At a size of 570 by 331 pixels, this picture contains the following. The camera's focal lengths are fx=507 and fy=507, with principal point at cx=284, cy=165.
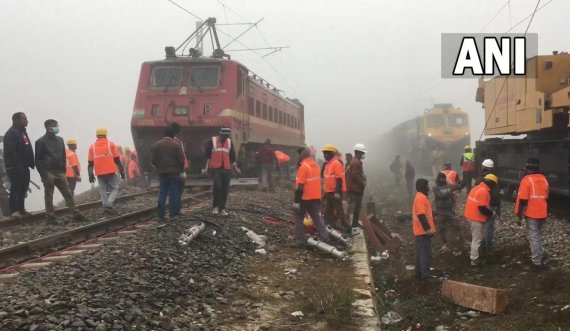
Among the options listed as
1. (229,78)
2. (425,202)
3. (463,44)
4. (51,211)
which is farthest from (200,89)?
(425,202)

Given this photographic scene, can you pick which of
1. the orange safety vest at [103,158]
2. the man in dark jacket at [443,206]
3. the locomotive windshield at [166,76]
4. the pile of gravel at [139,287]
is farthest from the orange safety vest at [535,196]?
the locomotive windshield at [166,76]

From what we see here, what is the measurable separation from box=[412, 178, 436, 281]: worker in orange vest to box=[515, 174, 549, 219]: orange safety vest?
4.16ft

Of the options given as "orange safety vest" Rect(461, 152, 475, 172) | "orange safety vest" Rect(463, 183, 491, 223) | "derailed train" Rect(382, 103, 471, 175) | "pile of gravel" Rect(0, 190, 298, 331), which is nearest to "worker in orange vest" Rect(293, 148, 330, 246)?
"pile of gravel" Rect(0, 190, 298, 331)

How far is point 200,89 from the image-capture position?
13.8 m

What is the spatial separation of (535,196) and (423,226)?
5.29ft

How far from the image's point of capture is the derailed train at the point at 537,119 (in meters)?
9.95

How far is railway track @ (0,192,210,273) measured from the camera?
20.4 ft

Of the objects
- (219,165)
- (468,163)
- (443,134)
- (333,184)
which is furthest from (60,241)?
(443,134)

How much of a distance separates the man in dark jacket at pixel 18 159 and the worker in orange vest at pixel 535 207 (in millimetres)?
8257

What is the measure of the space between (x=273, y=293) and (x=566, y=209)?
8.01 m

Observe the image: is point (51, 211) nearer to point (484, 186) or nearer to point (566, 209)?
point (484, 186)

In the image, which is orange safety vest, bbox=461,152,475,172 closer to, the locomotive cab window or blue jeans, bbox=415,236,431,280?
blue jeans, bbox=415,236,431,280

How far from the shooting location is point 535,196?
23.5 ft

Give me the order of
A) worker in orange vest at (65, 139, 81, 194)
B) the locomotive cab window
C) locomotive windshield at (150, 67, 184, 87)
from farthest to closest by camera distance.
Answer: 1. the locomotive cab window
2. locomotive windshield at (150, 67, 184, 87)
3. worker in orange vest at (65, 139, 81, 194)
